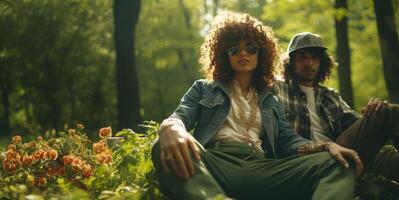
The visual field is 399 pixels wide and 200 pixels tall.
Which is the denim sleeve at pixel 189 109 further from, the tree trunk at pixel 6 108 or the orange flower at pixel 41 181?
the tree trunk at pixel 6 108

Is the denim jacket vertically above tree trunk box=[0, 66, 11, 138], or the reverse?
the denim jacket

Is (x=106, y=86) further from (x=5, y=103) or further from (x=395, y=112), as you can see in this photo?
(x=395, y=112)

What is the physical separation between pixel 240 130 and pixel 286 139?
0.43 metres

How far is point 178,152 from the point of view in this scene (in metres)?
3.23

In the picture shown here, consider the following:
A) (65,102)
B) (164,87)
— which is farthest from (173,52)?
(65,102)

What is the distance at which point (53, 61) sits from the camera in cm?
2164

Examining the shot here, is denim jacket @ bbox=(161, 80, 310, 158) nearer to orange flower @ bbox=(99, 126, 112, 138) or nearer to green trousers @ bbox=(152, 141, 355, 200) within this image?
green trousers @ bbox=(152, 141, 355, 200)

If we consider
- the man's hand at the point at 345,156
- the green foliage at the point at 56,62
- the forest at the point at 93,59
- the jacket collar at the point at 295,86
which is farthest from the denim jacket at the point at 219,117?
the green foliage at the point at 56,62

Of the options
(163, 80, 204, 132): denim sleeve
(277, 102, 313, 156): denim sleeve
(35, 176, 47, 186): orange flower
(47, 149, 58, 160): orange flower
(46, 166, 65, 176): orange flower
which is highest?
(163, 80, 204, 132): denim sleeve

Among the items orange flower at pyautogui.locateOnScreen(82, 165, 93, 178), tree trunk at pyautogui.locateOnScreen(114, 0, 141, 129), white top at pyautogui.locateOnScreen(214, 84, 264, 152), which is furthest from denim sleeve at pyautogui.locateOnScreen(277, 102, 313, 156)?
tree trunk at pyautogui.locateOnScreen(114, 0, 141, 129)

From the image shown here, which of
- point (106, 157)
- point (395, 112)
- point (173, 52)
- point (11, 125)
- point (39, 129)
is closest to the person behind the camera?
point (395, 112)

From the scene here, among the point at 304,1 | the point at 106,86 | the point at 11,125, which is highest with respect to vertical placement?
the point at 304,1

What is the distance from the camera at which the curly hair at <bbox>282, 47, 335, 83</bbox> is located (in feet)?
18.3

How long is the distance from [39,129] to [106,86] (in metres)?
3.90
